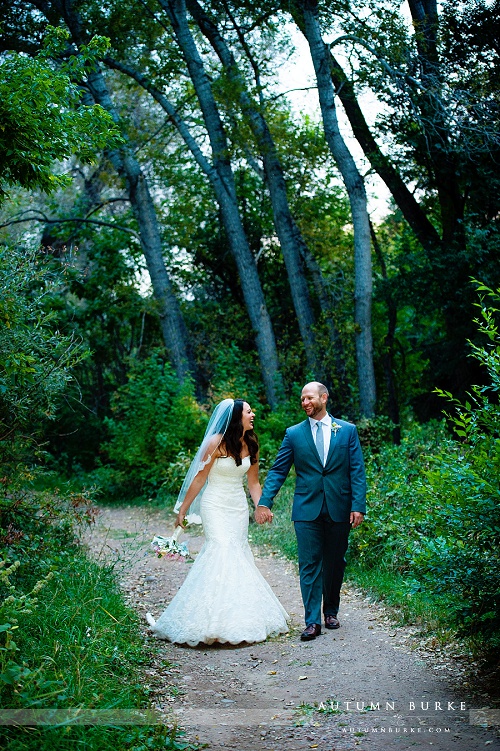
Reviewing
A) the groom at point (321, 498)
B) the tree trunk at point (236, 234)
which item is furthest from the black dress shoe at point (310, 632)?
the tree trunk at point (236, 234)

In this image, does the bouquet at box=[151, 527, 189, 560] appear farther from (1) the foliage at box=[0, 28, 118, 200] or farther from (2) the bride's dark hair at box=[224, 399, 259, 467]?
(1) the foliage at box=[0, 28, 118, 200]

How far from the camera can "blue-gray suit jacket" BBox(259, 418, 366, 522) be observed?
669 centimetres

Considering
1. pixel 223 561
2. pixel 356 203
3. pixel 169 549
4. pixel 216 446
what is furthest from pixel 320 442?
pixel 356 203

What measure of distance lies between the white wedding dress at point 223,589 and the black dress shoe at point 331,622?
14.3 inches

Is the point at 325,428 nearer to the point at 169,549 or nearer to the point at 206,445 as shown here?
the point at 206,445

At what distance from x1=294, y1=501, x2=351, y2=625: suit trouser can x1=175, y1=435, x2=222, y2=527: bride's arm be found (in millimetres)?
922

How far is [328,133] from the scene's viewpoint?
1515 cm

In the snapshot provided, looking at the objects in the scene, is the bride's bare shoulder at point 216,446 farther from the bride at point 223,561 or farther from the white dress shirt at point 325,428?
the white dress shirt at point 325,428

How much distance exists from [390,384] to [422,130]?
15.8 ft

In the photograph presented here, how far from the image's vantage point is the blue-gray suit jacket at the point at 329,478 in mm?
6691

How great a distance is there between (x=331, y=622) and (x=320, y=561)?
59 centimetres

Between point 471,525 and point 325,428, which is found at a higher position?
point 325,428

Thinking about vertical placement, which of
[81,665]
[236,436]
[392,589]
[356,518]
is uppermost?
[236,436]

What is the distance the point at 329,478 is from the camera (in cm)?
674
